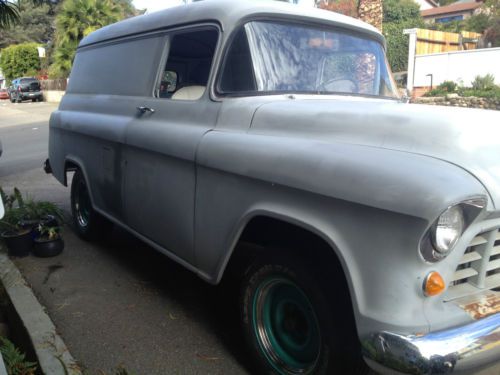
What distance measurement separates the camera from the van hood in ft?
6.82

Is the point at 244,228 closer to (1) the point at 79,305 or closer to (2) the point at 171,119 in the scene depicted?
(2) the point at 171,119

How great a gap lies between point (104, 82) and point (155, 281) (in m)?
1.94

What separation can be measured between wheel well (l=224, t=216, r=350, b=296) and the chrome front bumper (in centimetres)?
41

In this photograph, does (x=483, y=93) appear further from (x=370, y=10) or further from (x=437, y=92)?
(x=370, y=10)

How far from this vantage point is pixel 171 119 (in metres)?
3.42

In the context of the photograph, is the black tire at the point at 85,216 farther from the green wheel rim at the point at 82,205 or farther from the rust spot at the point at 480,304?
the rust spot at the point at 480,304

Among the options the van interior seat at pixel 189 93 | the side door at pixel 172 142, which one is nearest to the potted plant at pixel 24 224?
the side door at pixel 172 142

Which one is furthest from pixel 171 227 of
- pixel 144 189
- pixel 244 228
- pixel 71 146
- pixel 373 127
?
pixel 71 146

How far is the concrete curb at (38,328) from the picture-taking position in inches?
109

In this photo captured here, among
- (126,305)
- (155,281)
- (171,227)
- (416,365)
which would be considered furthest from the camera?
(155,281)

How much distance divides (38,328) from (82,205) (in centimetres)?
224

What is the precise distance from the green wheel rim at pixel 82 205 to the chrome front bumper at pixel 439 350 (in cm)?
383

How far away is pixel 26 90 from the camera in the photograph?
113 feet

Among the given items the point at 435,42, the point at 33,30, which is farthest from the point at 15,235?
the point at 33,30
